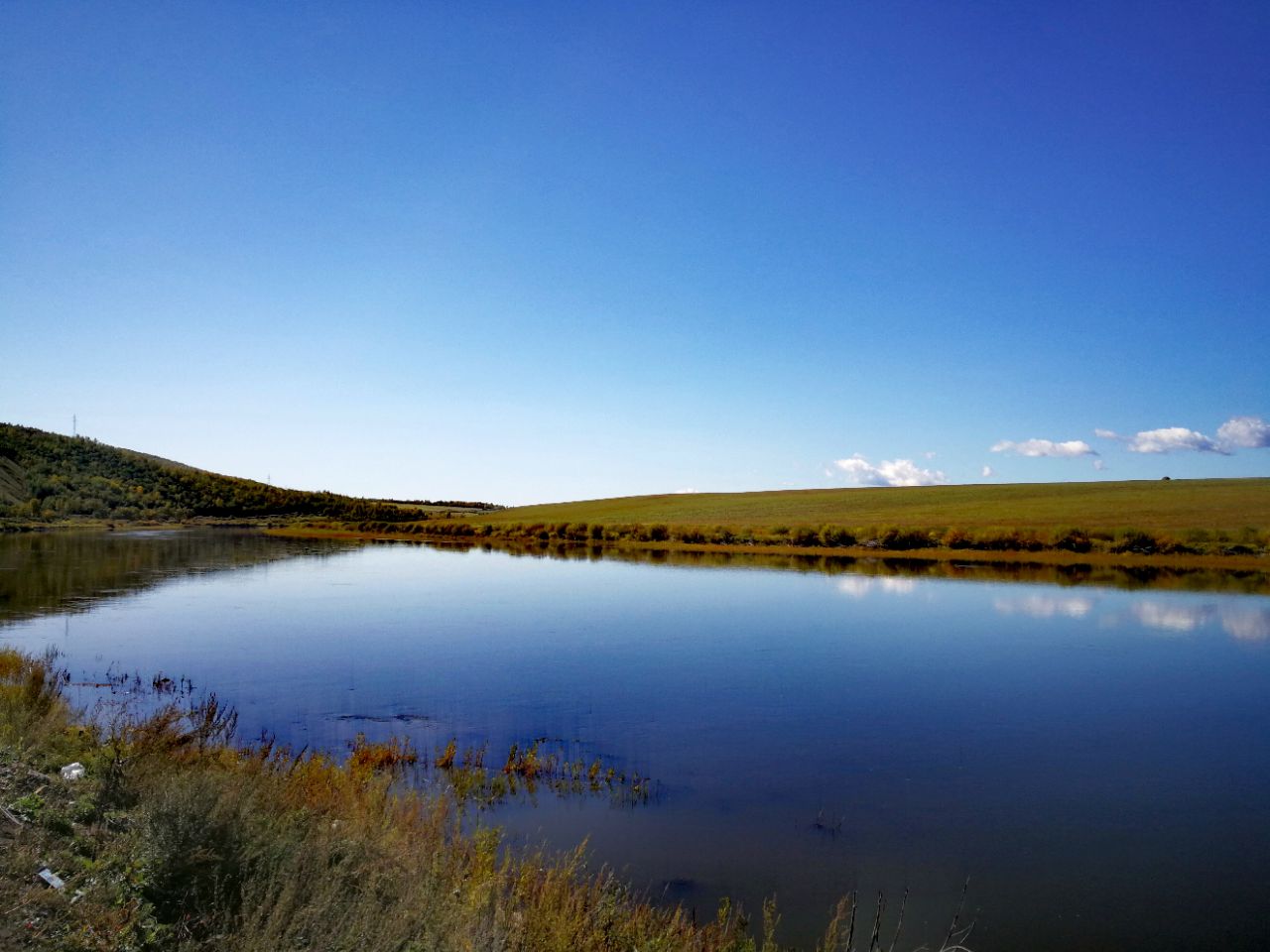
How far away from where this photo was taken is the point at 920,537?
4628cm

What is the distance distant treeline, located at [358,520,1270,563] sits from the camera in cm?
3844

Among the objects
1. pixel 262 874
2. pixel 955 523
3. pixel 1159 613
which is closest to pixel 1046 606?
pixel 1159 613

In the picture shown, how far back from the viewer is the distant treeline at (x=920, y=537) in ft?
126

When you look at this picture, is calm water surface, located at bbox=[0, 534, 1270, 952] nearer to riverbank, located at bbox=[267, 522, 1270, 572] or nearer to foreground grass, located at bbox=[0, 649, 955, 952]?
foreground grass, located at bbox=[0, 649, 955, 952]

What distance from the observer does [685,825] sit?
805cm

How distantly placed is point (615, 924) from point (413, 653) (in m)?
12.7

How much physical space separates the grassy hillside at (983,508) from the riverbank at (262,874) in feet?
142

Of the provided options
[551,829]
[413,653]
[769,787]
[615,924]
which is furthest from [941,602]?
[615,924]

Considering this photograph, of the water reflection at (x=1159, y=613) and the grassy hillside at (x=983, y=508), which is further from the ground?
the grassy hillside at (x=983, y=508)

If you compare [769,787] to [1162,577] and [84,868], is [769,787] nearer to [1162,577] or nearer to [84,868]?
[84,868]

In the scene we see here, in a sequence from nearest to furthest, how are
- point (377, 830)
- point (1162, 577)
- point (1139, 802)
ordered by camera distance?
point (377, 830), point (1139, 802), point (1162, 577)

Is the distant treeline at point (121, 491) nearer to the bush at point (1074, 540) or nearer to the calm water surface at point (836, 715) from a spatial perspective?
the calm water surface at point (836, 715)

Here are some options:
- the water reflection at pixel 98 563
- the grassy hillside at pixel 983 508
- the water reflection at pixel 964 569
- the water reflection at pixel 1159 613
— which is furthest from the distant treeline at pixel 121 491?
the water reflection at pixel 1159 613

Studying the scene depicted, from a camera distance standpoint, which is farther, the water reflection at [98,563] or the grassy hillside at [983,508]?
the grassy hillside at [983,508]
